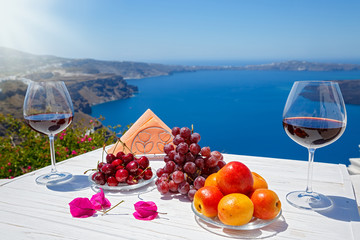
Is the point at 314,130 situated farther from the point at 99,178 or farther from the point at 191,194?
the point at 99,178

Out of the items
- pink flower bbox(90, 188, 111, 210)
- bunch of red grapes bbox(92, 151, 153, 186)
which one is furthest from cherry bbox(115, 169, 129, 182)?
pink flower bbox(90, 188, 111, 210)

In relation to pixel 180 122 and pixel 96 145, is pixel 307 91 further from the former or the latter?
pixel 180 122

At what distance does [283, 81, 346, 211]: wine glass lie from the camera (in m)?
0.90

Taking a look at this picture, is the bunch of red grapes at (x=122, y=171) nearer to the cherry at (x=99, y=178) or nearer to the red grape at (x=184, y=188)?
the cherry at (x=99, y=178)

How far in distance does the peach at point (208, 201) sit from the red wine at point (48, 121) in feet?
2.46

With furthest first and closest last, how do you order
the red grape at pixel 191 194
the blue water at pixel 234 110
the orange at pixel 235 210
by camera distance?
the blue water at pixel 234 110, the red grape at pixel 191 194, the orange at pixel 235 210

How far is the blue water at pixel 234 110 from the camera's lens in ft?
140

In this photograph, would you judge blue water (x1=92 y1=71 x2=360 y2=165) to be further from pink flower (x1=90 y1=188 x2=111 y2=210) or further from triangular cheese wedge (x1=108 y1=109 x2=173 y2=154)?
pink flower (x1=90 y1=188 x2=111 y2=210)

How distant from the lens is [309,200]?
3.29 ft

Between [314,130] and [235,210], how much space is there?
1.37ft

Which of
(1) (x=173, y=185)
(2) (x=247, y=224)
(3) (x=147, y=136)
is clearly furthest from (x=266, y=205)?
(3) (x=147, y=136)

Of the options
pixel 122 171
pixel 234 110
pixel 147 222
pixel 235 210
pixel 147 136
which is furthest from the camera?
pixel 234 110

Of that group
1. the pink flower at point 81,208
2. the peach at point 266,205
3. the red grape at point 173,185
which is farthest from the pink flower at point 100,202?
the peach at point 266,205

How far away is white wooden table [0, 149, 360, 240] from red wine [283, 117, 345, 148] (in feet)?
0.81
